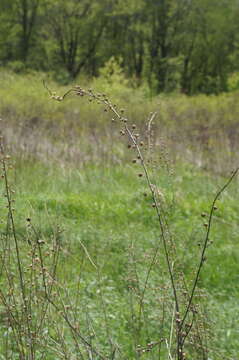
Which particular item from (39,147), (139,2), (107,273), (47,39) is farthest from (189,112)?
(47,39)

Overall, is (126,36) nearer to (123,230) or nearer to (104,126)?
(104,126)

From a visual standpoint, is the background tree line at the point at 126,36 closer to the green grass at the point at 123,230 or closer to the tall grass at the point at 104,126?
the tall grass at the point at 104,126

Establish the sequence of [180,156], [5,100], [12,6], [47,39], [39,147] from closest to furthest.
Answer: [39,147] → [180,156] → [5,100] → [12,6] → [47,39]

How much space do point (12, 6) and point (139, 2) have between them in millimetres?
8125

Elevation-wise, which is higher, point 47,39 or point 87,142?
point 47,39

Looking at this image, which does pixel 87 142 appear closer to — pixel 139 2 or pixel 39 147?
pixel 39 147

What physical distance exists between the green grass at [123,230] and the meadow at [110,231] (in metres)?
0.02

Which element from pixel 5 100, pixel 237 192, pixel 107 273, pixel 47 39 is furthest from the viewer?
pixel 47 39

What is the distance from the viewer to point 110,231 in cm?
510

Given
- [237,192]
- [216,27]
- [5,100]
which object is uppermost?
[216,27]

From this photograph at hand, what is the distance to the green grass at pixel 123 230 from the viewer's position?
15.0 feet

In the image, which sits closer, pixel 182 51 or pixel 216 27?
pixel 216 27

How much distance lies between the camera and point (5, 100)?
1424 centimetres

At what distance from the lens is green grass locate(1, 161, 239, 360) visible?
4566 millimetres
